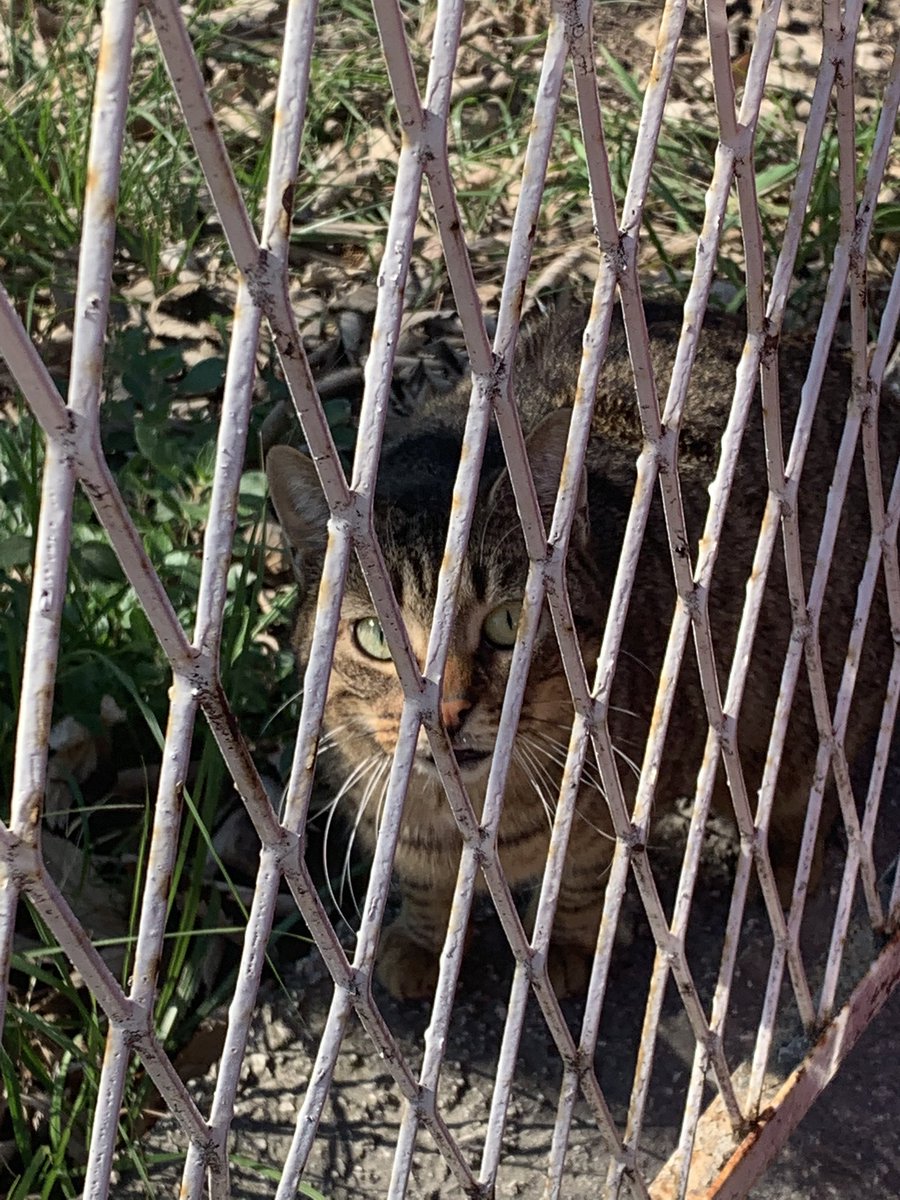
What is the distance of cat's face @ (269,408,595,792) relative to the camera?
2.22 m

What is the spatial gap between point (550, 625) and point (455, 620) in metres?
0.15

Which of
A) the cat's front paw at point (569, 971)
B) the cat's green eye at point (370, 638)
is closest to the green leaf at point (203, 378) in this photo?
the cat's green eye at point (370, 638)

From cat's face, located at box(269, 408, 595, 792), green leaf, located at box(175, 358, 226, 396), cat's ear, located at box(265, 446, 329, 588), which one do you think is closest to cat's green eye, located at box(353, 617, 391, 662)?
cat's face, located at box(269, 408, 595, 792)

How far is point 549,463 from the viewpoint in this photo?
2188mm

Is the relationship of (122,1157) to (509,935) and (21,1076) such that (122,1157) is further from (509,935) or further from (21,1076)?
(509,935)

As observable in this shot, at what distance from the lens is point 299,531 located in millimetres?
2305

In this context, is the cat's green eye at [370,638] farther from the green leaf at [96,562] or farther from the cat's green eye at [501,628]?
the green leaf at [96,562]

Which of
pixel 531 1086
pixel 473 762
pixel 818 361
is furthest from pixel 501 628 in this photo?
pixel 531 1086

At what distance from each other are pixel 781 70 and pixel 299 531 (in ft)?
8.93

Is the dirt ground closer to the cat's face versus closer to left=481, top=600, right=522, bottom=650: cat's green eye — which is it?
the cat's face

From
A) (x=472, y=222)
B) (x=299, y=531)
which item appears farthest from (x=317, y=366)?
(x=299, y=531)

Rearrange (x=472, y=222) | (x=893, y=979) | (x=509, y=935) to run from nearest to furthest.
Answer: (x=509, y=935), (x=893, y=979), (x=472, y=222)

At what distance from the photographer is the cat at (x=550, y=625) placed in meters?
2.26

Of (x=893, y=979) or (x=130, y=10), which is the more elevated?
(x=130, y=10)
